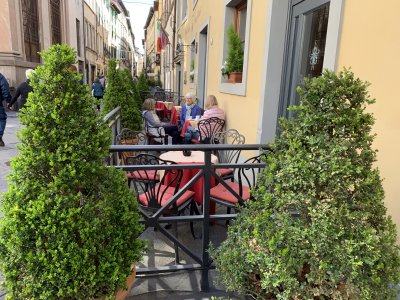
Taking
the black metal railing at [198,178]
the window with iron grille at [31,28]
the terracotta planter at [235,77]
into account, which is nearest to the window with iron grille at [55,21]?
the window with iron grille at [31,28]

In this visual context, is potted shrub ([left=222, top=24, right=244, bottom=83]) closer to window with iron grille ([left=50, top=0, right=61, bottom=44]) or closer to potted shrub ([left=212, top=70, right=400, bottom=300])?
potted shrub ([left=212, top=70, right=400, bottom=300])

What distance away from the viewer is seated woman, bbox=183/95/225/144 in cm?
605

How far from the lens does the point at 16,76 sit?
12844mm

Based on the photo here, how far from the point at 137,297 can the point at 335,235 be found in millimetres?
1600

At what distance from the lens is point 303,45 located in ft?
12.0

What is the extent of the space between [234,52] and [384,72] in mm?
3639

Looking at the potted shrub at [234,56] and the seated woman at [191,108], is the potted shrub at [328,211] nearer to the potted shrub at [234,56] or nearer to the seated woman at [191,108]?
the potted shrub at [234,56]

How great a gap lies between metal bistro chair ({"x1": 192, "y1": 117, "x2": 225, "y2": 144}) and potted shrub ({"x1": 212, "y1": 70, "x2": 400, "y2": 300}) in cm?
438

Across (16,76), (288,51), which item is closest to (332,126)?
(288,51)

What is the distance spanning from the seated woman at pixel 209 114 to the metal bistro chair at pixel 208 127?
0.11 metres

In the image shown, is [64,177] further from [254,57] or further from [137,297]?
[254,57]

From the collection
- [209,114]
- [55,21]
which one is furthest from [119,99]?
[55,21]

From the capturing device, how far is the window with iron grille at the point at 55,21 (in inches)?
723

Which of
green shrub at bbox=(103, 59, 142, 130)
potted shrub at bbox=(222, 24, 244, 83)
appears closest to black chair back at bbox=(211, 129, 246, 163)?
potted shrub at bbox=(222, 24, 244, 83)
